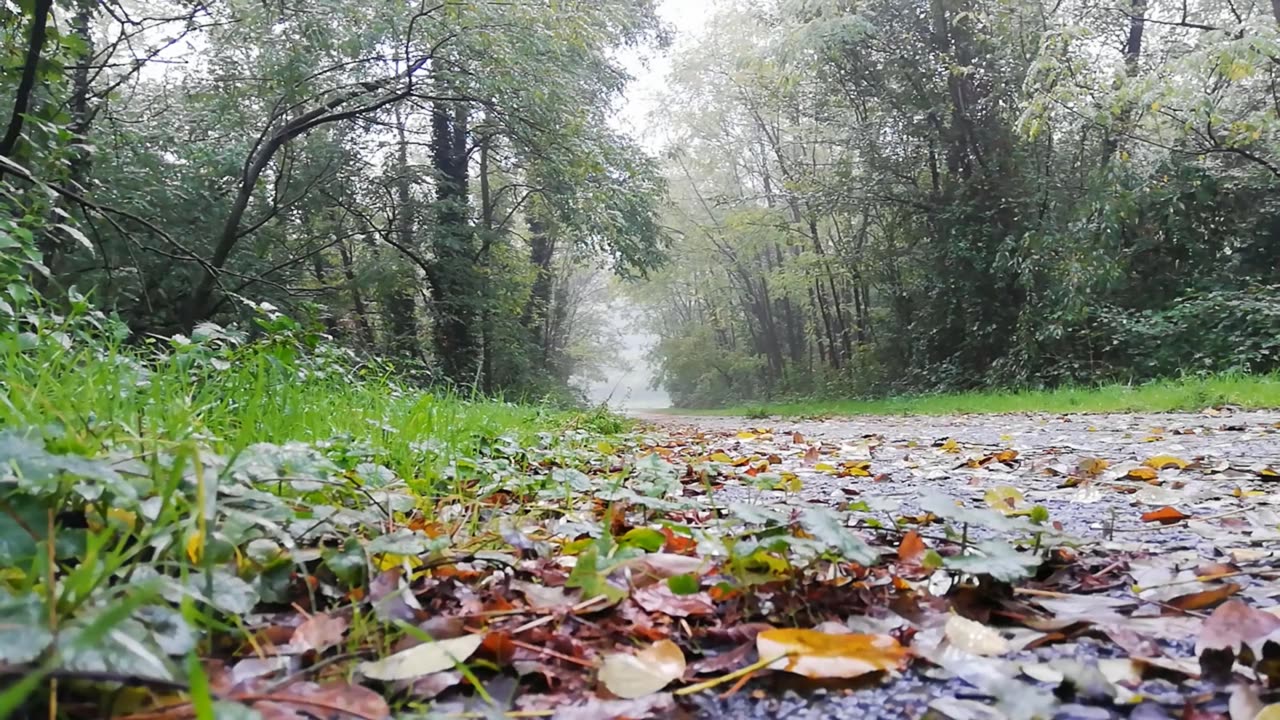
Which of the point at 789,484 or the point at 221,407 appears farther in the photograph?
the point at 789,484

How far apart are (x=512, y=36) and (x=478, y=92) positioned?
1.98 ft

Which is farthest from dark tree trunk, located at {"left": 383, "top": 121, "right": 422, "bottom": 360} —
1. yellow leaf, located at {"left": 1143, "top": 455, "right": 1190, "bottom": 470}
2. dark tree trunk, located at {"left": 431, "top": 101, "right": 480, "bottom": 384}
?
yellow leaf, located at {"left": 1143, "top": 455, "right": 1190, "bottom": 470}

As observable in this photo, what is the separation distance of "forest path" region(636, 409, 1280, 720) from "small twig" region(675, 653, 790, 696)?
0.04ft

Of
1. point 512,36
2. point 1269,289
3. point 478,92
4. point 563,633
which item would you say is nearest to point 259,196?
point 478,92

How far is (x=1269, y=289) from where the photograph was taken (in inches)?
309

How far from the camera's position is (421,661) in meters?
0.76

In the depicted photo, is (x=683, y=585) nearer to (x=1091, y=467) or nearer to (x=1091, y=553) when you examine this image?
(x=1091, y=553)

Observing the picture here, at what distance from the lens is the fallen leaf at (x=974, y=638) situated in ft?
2.65

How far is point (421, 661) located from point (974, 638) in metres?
0.64

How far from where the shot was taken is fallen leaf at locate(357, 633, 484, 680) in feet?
2.40

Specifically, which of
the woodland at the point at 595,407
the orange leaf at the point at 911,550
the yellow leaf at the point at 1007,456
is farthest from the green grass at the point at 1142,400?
the orange leaf at the point at 911,550

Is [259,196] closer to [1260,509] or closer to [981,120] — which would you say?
[1260,509]

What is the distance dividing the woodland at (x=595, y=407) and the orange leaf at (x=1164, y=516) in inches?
2.5

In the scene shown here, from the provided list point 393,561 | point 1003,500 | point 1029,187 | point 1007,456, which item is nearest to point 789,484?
point 1003,500
